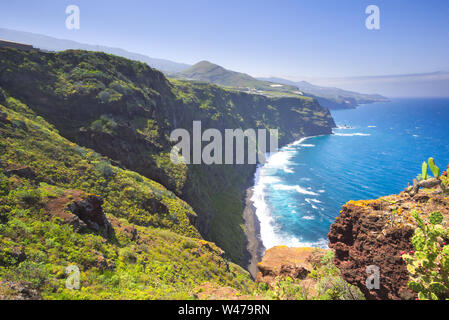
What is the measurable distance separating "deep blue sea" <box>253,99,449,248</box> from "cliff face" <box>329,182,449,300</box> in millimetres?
44424

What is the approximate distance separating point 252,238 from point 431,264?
51.7m

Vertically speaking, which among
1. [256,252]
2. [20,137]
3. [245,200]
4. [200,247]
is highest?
[20,137]

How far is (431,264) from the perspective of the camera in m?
8.85

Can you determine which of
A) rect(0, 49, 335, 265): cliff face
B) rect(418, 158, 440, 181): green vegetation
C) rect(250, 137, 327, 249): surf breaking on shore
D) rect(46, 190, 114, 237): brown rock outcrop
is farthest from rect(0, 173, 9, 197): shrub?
rect(250, 137, 327, 249): surf breaking on shore

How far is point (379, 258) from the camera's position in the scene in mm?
11664

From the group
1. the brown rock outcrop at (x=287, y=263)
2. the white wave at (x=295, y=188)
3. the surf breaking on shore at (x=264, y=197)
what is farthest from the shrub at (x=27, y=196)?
the white wave at (x=295, y=188)

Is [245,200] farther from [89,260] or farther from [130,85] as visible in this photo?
[89,260]

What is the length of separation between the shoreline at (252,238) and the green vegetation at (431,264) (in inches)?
1607

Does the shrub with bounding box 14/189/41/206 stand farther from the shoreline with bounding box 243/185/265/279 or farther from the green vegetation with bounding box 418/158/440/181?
the shoreline with bounding box 243/185/265/279

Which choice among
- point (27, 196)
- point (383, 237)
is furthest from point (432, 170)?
point (27, 196)

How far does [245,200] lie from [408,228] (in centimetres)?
6734

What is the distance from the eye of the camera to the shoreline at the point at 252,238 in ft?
160

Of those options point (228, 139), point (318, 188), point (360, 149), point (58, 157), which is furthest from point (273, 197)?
point (360, 149)

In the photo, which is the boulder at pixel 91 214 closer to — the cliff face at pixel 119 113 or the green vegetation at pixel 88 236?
the green vegetation at pixel 88 236
